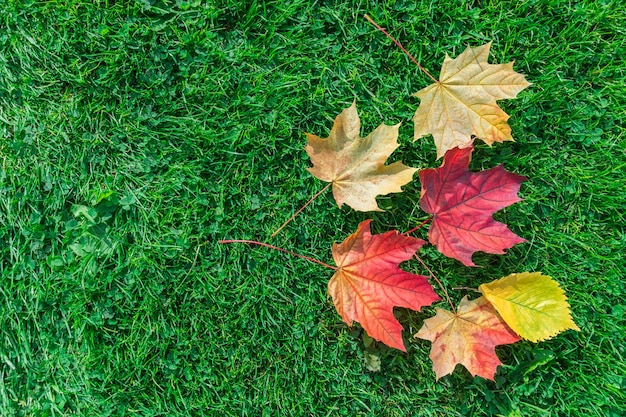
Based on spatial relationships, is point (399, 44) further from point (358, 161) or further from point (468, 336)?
point (468, 336)

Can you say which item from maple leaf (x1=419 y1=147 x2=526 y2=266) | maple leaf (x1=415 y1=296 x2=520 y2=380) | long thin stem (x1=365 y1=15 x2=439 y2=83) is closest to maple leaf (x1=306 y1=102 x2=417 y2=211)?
maple leaf (x1=419 y1=147 x2=526 y2=266)

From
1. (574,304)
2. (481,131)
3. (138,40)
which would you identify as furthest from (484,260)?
(138,40)

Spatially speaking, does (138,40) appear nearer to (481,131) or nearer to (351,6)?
(351,6)

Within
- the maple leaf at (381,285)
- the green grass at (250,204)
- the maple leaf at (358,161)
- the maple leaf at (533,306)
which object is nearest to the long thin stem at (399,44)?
the green grass at (250,204)

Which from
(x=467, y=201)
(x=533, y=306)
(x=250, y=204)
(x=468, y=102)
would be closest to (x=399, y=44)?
(x=468, y=102)

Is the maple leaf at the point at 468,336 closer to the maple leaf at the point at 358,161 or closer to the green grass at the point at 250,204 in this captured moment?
the green grass at the point at 250,204

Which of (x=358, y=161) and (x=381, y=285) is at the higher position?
(x=358, y=161)
